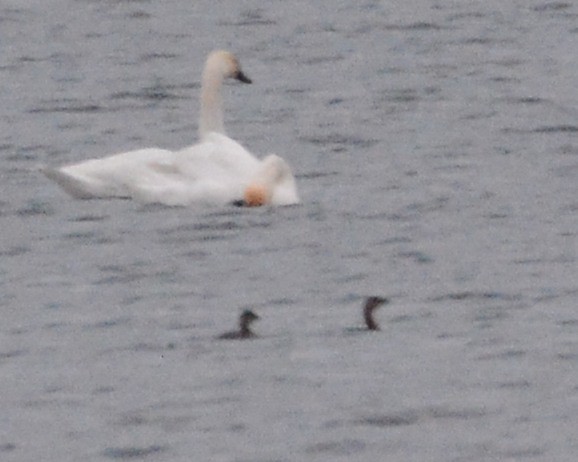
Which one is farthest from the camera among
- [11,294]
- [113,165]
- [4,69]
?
[4,69]

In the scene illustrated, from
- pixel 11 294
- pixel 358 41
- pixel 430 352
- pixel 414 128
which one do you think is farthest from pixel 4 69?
pixel 430 352

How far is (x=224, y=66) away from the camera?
1927cm

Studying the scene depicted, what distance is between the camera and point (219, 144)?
17.7m

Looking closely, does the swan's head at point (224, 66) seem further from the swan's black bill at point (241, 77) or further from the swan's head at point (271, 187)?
the swan's head at point (271, 187)

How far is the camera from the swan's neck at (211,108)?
Answer: 1848cm

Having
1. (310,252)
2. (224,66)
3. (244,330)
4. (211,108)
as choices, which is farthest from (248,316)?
(224,66)

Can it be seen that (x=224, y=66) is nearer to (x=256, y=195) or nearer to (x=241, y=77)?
(x=241, y=77)

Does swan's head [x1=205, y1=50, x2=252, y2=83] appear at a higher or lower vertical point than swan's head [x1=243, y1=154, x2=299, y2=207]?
higher

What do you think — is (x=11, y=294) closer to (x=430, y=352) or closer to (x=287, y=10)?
(x=430, y=352)

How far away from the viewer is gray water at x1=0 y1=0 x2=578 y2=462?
37.8 feet

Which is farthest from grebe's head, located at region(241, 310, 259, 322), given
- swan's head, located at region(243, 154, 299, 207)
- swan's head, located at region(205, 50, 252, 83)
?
swan's head, located at region(205, 50, 252, 83)

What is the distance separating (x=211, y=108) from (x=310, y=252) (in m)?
3.56

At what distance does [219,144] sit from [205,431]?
21.3 ft

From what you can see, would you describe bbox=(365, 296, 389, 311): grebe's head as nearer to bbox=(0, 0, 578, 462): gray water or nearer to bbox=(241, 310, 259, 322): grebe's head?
bbox=(0, 0, 578, 462): gray water
